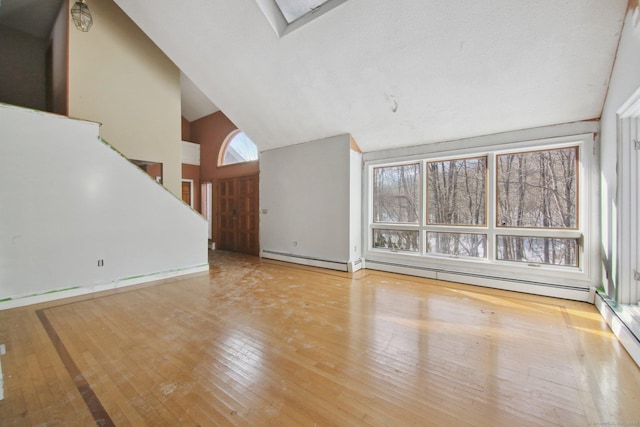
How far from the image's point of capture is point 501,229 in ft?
12.4

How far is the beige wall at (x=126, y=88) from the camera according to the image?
460 cm

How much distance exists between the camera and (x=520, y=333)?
7.98 feet

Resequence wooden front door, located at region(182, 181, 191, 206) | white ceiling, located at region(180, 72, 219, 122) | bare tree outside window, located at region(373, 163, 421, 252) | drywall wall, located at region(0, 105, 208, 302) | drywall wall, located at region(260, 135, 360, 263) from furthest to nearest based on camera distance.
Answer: wooden front door, located at region(182, 181, 191, 206)
white ceiling, located at region(180, 72, 219, 122)
drywall wall, located at region(260, 135, 360, 263)
bare tree outside window, located at region(373, 163, 421, 252)
drywall wall, located at region(0, 105, 208, 302)

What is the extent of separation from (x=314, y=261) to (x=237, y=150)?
3922 millimetres

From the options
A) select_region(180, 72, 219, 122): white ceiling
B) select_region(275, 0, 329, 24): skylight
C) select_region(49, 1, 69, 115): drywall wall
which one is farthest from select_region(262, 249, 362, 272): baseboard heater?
select_region(49, 1, 69, 115): drywall wall

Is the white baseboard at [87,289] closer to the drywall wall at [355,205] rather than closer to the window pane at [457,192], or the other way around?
the drywall wall at [355,205]

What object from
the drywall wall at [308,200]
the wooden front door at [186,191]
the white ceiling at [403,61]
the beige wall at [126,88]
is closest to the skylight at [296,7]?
the white ceiling at [403,61]

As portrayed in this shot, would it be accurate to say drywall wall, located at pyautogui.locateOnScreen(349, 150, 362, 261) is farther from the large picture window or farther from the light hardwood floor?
the light hardwood floor

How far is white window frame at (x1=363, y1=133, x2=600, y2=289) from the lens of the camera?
10.3 ft

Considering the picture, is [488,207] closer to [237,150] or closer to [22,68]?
[237,150]

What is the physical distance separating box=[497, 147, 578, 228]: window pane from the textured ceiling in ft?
1.63

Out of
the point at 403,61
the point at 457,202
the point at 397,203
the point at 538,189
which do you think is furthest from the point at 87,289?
the point at 538,189

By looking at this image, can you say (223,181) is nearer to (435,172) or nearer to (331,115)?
(331,115)

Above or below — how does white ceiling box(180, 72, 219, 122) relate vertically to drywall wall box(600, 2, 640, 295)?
above
